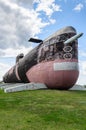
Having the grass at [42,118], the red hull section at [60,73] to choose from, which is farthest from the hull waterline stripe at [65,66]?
the grass at [42,118]

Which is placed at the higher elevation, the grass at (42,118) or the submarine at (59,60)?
the submarine at (59,60)

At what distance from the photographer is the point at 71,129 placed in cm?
1193

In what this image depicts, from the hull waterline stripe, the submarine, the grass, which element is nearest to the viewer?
the grass

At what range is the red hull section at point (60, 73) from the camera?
31328 mm

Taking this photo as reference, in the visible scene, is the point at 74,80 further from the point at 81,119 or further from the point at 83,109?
the point at 81,119

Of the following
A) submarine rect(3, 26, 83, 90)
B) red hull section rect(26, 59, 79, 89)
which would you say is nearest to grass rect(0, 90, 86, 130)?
red hull section rect(26, 59, 79, 89)

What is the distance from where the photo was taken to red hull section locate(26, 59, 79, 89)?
3133 centimetres

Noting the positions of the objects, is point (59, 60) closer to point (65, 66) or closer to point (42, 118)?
point (65, 66)

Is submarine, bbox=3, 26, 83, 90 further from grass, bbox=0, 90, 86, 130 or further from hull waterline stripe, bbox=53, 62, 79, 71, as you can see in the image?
grass, bbox=0, 90, 86, 130

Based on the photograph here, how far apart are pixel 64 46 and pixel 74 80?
4400mm

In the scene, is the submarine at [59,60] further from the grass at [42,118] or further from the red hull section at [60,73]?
the grass at [42,118]

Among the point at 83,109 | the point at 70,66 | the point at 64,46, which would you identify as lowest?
the point at 83,109

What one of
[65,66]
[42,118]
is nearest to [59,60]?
[65,66]

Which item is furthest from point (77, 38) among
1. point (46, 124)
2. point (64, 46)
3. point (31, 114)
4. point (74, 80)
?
point (46, 124)
